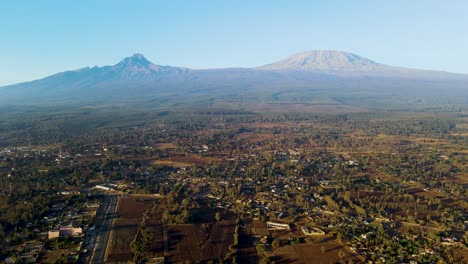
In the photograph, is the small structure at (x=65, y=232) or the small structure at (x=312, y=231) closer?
the small structure at (x=65, y=232)

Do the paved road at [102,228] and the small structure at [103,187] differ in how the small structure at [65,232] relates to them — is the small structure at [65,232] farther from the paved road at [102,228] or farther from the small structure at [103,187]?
the small structure at [103,187]

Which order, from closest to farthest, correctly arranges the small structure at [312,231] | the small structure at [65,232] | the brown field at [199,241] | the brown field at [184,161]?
the brown field at [199,241] → the small structure at [65,232] → the small structure at [312,231] → the brown field at [184,161]

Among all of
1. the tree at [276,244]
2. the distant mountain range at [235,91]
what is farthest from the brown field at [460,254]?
the distant mountain range at [235,91]

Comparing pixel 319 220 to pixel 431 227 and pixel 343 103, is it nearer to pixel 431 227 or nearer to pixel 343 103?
pixel 431 227

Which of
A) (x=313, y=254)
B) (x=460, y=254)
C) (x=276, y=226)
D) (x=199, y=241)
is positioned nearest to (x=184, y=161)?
(x=276, y=226)

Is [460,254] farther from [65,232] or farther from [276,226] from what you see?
[65,232]

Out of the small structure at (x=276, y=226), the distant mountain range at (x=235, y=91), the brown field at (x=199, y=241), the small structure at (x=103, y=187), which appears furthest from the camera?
the distant mountain range at (x=235, y=91)
